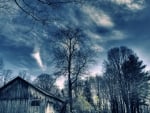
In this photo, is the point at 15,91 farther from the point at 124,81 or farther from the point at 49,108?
the point at 124,81

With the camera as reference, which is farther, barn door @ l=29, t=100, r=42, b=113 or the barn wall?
the barn wall

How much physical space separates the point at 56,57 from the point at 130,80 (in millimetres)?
14562

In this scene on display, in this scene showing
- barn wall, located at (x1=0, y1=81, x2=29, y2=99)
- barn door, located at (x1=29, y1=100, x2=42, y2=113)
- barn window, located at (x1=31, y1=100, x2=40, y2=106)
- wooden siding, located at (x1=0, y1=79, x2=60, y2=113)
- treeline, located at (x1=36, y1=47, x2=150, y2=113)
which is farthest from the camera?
treeline, located at (x1=36, y1=47, x2=150, y2=113)

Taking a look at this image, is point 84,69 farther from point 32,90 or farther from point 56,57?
point 32,90

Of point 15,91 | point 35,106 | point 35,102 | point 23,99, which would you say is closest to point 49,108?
point 35,106

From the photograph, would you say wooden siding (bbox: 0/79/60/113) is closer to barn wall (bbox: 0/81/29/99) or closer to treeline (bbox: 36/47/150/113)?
barn wall (bbox: 0/81/29/99)

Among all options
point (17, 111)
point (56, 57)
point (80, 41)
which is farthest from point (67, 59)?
point (17, 111)

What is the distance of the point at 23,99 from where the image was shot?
2120 centimetres

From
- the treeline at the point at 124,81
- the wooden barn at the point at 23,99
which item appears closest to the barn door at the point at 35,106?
the wooden barn at the point at 23,99

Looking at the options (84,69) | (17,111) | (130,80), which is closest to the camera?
(17,111)

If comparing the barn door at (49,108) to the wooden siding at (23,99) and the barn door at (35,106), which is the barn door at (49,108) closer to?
the wooden siding at (23,99)

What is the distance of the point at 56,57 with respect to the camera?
27734 millimetres

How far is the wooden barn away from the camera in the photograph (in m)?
20.9

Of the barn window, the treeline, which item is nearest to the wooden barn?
the barn window
